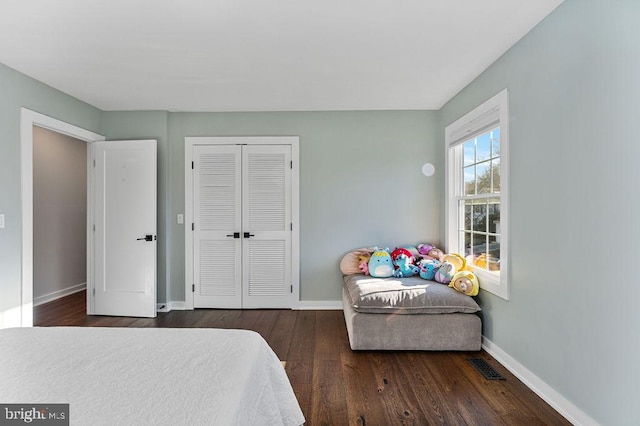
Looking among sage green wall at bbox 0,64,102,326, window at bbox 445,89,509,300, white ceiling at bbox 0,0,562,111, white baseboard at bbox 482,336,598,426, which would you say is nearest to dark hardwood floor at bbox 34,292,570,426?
white baseboard at bbox 482,336,598,426

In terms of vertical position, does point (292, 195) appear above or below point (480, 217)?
above

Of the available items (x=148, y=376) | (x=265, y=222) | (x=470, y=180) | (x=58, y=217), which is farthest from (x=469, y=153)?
(x=58, y=217)

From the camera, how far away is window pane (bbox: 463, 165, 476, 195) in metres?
3.17

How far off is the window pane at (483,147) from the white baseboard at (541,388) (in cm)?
163

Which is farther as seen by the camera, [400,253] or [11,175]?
[400,253]

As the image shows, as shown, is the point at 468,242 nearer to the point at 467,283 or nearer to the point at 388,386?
the point at 467,283

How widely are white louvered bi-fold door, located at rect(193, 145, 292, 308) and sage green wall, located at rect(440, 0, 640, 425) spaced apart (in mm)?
2414

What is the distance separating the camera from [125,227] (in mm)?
3689

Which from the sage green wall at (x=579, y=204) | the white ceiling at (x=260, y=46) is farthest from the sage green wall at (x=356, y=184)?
the sage green wall at (x=579, y=204)

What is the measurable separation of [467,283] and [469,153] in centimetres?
133

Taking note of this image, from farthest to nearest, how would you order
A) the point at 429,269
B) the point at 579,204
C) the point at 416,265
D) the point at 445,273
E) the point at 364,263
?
the point at 364,263, the point at 416,265, the point at 429,269, the point at 445,273, the point at 579,204

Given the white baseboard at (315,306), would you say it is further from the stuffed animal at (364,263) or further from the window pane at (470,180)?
the window pane at (470,180)

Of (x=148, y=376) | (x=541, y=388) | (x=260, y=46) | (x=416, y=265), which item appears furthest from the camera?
(x=416, y=265)

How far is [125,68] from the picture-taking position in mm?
2729
